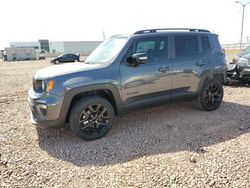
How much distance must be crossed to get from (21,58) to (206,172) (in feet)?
198

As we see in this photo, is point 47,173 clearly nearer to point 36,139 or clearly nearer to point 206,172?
point 36,139

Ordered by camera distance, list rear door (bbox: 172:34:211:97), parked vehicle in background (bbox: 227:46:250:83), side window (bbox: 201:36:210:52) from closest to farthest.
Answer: rear door (bbox: 172:34:211:97), side window (bbox: 201:36:210:52), parked vehicle in background (bbox: 227:46:250:83)

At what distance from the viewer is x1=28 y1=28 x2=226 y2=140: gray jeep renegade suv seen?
3.99 meters

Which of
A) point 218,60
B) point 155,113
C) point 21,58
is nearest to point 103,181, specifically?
point 155,113

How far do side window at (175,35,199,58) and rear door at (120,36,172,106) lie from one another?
0.26 meters

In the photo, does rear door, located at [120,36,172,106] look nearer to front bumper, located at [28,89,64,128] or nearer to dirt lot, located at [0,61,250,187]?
dirt lot, located at [0,61,250,187]

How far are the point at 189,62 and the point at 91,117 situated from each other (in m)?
2.52

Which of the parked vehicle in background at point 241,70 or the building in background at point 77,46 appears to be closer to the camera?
the parked vehicle in background at point 241,70

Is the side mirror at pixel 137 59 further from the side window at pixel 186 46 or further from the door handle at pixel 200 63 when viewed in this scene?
the door handle at pixel 200 63

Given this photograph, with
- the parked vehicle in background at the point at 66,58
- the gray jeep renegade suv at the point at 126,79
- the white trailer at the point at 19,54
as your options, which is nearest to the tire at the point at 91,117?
the gray jeep renegade suv at the point at 126,79

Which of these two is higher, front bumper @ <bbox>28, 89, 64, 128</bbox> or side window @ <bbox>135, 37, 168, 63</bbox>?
side window @ <bbox>135, 37, 168, 63</bbox>

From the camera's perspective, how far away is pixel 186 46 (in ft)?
17.3

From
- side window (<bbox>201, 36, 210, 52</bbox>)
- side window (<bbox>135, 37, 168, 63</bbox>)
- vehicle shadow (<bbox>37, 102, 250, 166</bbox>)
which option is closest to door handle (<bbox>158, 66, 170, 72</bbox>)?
side window (<bbox>135, 37, 168, 63</bbox>)

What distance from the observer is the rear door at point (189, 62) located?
5.06 meters
